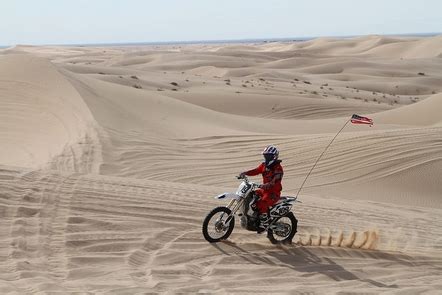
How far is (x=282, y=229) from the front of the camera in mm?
6855

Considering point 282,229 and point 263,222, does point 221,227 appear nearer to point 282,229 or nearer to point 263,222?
point 263,222

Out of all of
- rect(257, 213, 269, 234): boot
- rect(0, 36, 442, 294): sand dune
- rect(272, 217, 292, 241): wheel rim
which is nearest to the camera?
rect(0, 36, 442, 294): sand dune

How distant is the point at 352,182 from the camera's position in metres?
13.1

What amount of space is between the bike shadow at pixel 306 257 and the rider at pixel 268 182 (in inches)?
12.6

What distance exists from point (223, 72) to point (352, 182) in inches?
1336

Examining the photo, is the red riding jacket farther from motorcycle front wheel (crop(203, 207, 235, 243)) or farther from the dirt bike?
motorcycle front wheel (crop(203, 207, 235, 243))

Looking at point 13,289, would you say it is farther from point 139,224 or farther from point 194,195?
point 194,195

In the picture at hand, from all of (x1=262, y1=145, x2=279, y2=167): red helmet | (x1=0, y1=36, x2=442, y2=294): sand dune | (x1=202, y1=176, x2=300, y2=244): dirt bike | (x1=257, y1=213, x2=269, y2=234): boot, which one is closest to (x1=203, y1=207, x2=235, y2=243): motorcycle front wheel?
(x1=202, y1=176, x2=300, y2=244): dirt bike

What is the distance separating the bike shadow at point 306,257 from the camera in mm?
5988

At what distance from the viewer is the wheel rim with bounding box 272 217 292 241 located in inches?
269

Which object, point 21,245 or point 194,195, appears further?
point 194,195

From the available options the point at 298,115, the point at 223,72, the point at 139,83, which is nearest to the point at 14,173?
the point at 298,115

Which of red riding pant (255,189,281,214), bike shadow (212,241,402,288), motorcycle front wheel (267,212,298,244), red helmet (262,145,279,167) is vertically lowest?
bike shadow (212,241,402,288)

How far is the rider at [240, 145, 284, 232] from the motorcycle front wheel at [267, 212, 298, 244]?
0.50 ft
